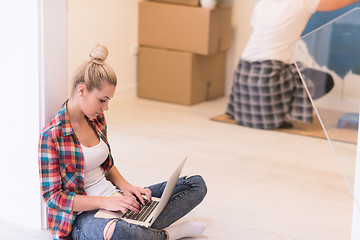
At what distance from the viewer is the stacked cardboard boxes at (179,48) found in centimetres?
449

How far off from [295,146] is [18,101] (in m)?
1.99

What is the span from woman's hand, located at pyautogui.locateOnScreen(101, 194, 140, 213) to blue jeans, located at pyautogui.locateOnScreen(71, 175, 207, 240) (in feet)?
0.18

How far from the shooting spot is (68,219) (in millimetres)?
1937

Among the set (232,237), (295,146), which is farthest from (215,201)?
(295,146)

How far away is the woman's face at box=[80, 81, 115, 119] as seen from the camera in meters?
1.88

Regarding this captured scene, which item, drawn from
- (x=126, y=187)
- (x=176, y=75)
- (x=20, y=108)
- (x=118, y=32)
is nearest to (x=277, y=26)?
(x=176, y=75)

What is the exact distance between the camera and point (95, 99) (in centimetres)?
189

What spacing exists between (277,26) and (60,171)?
234cm

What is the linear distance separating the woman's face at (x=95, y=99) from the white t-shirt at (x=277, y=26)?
83.2 inches

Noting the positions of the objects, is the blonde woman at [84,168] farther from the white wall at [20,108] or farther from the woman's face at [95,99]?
the white wall at [20,108]

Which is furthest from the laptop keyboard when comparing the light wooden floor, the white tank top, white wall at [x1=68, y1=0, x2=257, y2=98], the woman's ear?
white wall at [x1=68, y1=0, x2=257, y2=98]

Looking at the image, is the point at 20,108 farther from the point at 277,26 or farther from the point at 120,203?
the point at 277,26

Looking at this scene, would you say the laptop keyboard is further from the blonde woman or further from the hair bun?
the hair bun

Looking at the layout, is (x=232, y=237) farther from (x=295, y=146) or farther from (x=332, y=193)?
(x=295, y=146)
